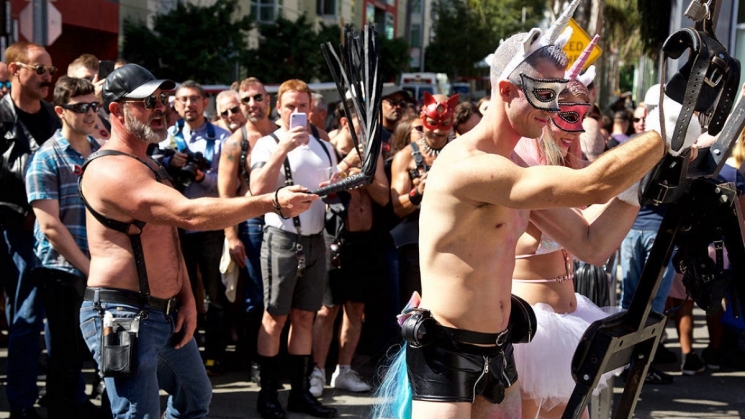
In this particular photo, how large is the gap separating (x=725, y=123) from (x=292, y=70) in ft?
90.7

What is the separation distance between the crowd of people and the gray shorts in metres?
0.01

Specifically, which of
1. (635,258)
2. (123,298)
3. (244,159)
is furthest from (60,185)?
(635,258)

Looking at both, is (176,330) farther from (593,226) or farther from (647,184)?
(647,184)

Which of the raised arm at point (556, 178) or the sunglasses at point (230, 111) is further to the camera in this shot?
the sunglasses at point (230, 111)

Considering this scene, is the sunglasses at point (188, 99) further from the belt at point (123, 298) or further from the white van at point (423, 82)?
the white van at point (423, 82)

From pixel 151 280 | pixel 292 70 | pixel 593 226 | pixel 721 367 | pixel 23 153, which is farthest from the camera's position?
pixel 292 70

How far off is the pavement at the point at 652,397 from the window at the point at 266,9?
98.0ft

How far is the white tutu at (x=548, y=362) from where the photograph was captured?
388cm

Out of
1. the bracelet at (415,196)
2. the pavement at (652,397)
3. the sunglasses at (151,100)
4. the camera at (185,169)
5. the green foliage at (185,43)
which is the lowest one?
the pavement at (652,397)

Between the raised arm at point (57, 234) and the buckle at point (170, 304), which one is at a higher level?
the raised arm at point (57, 234)

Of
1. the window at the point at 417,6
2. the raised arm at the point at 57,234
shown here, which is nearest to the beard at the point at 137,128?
the raised arm at the point at 57,234

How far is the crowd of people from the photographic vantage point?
321 centimetres

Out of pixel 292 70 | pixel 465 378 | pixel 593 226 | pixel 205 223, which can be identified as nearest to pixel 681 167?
pixel 593 226

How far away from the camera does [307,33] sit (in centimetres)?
3088
